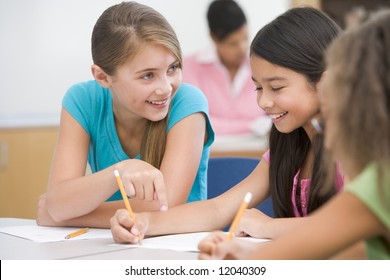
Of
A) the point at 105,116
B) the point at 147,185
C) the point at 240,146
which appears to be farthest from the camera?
the point at 240,146

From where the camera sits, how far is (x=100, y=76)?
173 cm

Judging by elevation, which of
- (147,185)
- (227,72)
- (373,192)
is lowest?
(147,185)

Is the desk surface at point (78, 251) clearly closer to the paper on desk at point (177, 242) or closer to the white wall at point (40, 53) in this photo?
the paper on desk at point (177, 242)

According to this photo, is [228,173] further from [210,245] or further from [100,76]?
[210,245]

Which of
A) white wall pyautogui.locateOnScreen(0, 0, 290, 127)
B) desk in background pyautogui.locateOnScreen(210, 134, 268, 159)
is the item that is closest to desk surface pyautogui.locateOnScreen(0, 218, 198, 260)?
desk in background pyautogui.locateOnScreen(210, 134, 268, 159)

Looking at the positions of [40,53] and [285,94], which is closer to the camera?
[285,94]

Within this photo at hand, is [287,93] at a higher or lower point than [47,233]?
higher

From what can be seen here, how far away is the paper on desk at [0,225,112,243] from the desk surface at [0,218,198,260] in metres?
0.04

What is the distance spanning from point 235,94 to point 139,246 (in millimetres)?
2914

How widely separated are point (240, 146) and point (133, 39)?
1.55 meters

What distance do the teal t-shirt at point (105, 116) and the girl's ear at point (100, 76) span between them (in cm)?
10

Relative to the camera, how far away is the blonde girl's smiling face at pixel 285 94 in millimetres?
1494

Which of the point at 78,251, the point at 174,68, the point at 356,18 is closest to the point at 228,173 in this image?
the point at 174,68
